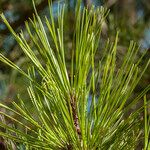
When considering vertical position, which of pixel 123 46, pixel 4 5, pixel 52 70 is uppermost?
pixel 4 5

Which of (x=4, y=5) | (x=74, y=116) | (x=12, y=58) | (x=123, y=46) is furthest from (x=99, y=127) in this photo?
(x=4, y=5)

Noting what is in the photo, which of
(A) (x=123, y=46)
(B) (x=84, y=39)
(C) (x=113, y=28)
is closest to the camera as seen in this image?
(B) (x=84, y=39)

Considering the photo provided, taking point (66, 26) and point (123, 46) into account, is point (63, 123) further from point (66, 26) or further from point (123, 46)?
point (66, 26)

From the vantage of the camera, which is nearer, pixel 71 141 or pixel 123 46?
pixel 71 141

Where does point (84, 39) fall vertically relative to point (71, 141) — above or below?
above

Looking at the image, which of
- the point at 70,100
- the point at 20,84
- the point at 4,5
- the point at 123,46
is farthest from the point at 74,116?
the point at 4,5

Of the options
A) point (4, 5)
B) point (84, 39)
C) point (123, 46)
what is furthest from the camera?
point (4, 5)

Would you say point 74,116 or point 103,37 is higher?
point 103,37

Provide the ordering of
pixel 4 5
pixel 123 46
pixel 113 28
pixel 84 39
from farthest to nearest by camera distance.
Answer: pixel 4 5
pixel 113 28
pixel 123 46
pixel 84 39

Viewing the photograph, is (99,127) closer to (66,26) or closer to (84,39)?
(84,39)
